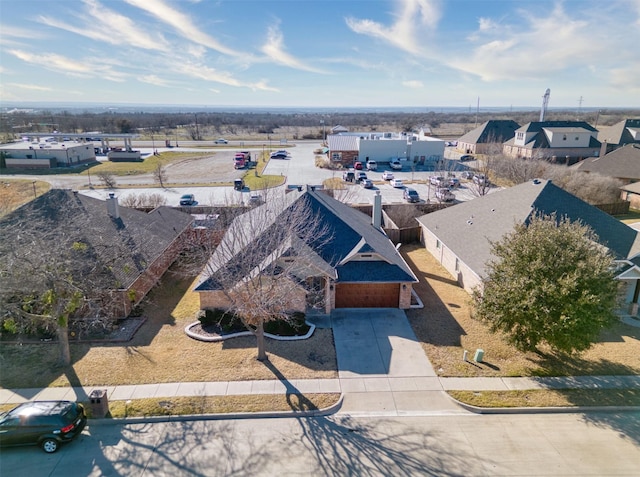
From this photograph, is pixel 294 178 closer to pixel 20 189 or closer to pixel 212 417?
pixel 20 189

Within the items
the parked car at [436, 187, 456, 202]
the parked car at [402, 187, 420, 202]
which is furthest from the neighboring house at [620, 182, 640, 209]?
the parked car at [402, 187, 420, 202]

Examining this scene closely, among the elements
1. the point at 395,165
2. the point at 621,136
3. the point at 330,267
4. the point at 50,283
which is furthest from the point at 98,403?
the point at 621,136

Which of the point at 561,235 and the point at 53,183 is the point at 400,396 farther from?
the point at 53,183

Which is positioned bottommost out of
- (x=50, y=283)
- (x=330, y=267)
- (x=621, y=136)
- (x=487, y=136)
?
(x=330, y=267)

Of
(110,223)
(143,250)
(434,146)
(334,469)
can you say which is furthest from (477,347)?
(434,146)

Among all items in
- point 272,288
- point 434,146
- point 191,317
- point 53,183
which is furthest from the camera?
point 434,146

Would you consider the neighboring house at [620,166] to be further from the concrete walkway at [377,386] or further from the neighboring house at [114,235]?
the neighboring house at [114,235]

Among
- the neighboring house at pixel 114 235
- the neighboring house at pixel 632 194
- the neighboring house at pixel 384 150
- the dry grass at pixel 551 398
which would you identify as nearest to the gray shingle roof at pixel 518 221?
the dry grass at pixel 551 398
